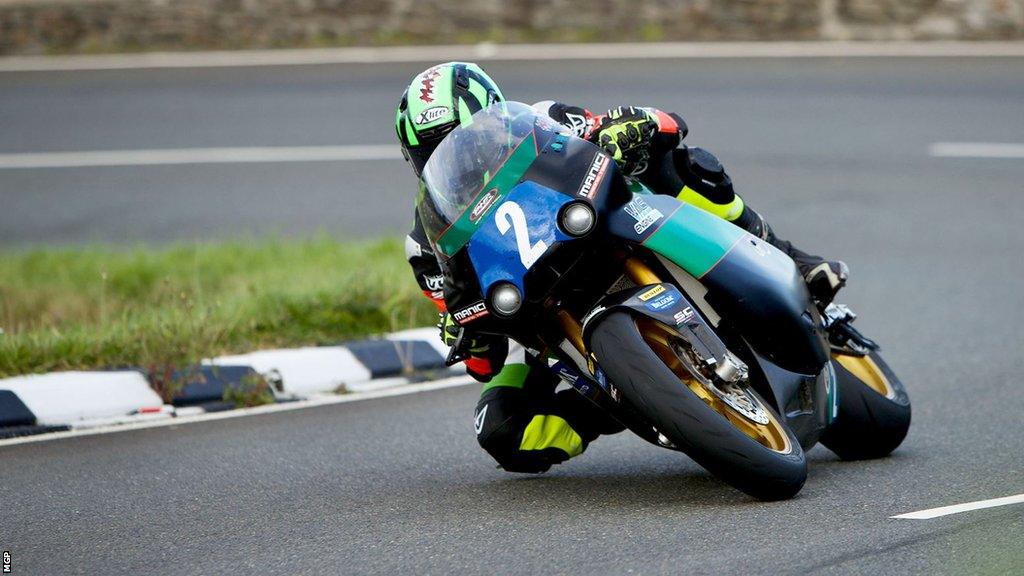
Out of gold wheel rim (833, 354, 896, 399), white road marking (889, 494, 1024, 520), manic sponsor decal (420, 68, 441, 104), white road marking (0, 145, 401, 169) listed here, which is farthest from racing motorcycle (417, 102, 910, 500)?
white road marking (0, 145, 401, 169)

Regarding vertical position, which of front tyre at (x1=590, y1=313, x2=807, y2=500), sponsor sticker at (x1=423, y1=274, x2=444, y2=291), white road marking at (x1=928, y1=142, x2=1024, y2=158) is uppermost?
sponsor sticker at (x1=423, y1=274, x2=444, y2=291)

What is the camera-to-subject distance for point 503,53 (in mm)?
16922

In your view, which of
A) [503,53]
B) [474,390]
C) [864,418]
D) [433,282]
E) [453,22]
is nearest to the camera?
[433,282]

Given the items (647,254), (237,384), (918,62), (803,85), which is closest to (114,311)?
(237,384)

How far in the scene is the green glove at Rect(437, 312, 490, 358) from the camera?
5.23 m

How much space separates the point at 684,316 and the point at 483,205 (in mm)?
767

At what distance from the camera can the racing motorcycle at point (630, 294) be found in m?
4.84

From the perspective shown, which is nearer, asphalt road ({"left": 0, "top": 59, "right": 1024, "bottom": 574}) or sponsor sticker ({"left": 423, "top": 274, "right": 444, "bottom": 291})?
asphalt road ({"left": 0, "top": 59, "right": 1024, "bottom": 574})

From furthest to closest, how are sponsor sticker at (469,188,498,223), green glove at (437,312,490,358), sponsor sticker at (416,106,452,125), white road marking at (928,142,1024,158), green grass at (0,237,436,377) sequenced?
white road marking at (928,142,1024,158) → green grass at (0,237,436,377) → sponsor sticker at (416,106,452,125) → green glove at (437,312,490,358) → sponsor sticker at (469,188,498,223)

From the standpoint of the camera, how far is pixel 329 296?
894 cm

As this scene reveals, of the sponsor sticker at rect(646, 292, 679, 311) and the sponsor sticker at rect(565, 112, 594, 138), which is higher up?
the sponsor sticker at rect(565, 112, 594, 138)

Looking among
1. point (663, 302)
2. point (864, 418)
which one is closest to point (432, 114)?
point (663, 302)

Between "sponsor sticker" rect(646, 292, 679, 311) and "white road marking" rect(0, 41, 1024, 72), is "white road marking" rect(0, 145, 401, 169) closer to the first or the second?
"white road marking" rect(0, 41, 1024, 72)

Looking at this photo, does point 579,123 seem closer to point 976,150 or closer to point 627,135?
point 627,135
